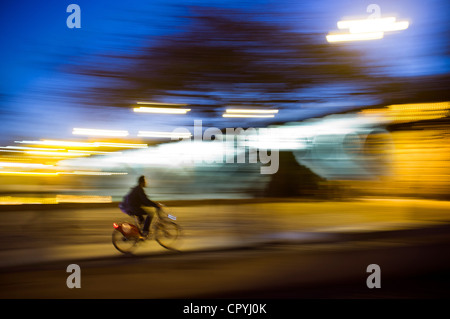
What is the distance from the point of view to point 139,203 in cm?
840

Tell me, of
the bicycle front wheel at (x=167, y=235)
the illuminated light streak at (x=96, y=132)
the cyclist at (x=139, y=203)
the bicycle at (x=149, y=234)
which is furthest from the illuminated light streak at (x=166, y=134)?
the bicycle front wheel at (x=167, y=235)

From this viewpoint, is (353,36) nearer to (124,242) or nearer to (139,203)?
(139,203)

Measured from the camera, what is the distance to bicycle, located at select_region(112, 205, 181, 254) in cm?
827

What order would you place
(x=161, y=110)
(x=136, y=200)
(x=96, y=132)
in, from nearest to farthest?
(x=161, y=110) < (x=96, y=132) < (x=136, y=200)

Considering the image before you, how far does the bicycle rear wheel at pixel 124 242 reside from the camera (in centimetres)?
826

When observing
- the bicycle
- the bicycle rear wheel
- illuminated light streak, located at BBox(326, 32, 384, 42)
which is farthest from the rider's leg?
illuminated light streak, located at BBox(326, 32, 384, 42)

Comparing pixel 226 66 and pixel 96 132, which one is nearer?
pixel 226 66

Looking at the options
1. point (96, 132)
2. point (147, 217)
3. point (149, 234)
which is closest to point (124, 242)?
point (149, 234)

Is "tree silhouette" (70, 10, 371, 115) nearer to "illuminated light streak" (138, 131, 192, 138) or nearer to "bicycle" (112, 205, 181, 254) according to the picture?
"illuminated light streak" (138, 131, 192, 138)

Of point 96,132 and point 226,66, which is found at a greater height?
point 226,66

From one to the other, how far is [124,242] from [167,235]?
809mm
